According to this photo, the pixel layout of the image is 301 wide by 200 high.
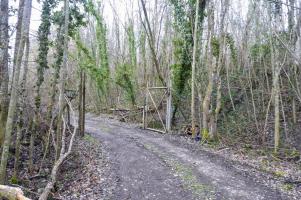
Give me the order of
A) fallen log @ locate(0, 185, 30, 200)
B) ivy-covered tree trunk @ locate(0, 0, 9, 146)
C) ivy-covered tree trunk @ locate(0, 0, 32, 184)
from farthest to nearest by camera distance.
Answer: ivy-covered tree trunk @ locate(0, 0, 9, 146)
ivy-covered tree trunk @ locate(0, 0, 32, 184)
fallen log @ locate(0, 185, 30, 200)

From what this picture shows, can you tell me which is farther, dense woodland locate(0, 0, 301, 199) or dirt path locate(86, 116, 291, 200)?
dense woodland locate(0, 0, 301, 199)

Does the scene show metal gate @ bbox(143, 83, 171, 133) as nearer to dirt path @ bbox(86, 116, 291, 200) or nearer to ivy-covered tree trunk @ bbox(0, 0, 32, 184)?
dirt path @ bbox(86, 116, 291, 200)

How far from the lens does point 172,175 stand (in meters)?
9.42

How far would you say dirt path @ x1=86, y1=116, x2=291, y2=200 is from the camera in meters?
8.02

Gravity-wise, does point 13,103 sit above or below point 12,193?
above

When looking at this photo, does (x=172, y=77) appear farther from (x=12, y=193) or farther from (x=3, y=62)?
(x=12, y=193)

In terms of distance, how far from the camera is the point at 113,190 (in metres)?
8.40

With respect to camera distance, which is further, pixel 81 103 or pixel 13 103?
pixel 81 103

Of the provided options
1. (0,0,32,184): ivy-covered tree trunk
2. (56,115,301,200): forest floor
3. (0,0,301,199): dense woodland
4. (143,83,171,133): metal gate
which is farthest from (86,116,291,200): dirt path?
(143,83,171,133): metal gate

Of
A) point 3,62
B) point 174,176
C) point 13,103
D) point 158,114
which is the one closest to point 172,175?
point 174,176

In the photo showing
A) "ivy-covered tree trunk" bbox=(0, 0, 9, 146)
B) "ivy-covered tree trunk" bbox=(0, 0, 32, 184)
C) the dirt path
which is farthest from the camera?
"ivy-covered tree trunk" bbox=(0, 0, 9, 146)

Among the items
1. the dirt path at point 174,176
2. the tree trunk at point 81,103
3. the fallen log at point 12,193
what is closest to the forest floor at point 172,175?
the dirt path at point 174,176

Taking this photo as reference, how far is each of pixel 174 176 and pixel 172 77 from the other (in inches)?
392

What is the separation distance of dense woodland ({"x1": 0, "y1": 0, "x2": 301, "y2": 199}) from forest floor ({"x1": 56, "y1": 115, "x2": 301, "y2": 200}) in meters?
1.17
